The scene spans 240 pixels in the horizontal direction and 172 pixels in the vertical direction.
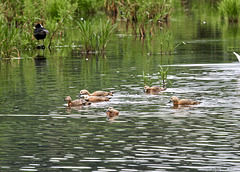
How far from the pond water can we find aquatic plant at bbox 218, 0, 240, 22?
20.9 m

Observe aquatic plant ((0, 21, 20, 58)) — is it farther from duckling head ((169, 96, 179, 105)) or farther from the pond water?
duckling head ((169, 96, 179, 105))

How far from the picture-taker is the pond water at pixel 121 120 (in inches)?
378

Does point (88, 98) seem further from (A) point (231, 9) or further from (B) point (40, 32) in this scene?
(A) point (231, 9)

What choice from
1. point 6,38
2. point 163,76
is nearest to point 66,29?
point 6,38

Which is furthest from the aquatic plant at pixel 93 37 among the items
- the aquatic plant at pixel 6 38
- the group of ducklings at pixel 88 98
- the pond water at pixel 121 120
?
the group of ducklings at pixel 88 98

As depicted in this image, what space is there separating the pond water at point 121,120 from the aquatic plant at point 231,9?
68.5ft

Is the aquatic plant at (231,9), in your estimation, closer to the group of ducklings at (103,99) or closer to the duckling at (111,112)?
the group of ducklings at (103,99)

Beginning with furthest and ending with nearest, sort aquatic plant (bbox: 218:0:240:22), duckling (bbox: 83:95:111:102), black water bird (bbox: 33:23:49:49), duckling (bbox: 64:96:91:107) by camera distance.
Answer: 1. aquatic plant (bbox: 218:0:240:22)
2. black water bird (bbox: 33:23:49:49)
3. duckling (bbox: 83:95:111:102)
4. duckling (bbox: 64:96:91:107)

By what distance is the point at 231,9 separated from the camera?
44906mm

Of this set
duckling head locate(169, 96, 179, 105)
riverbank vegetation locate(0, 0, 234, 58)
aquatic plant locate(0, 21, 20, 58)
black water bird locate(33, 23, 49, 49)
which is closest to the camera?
duckling head locate(169, 96, 179, 105)

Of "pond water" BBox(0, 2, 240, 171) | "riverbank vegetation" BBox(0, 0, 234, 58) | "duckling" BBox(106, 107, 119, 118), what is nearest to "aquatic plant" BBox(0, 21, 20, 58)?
"riverbank vegetation" BBox(0, 0, 234, 58)

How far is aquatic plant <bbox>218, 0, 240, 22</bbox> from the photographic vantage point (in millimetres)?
43594

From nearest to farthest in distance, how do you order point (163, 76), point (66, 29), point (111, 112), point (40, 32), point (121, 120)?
point (121, 120) < point (111, 112) < point (163, 76) < point (40, 32) < point (66, 29)

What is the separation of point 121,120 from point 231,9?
1332 inches
